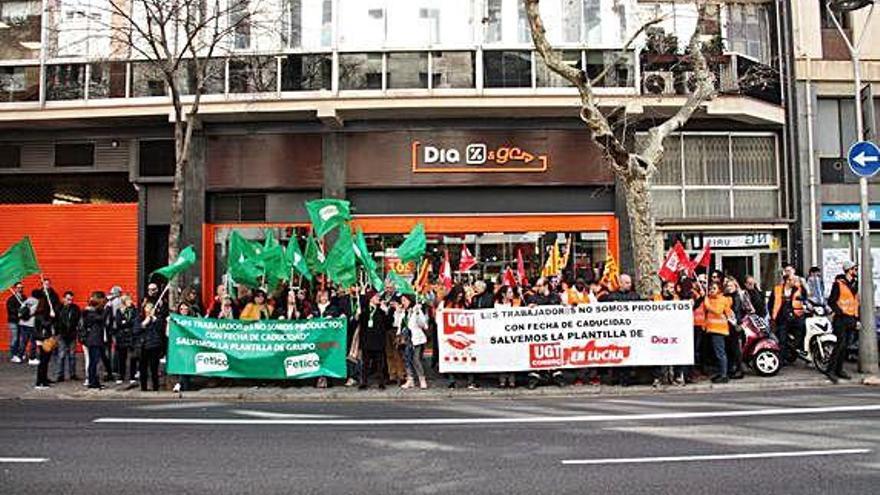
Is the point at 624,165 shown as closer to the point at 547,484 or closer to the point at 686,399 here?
the point at 686,399

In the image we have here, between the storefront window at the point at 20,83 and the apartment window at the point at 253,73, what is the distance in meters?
5.23

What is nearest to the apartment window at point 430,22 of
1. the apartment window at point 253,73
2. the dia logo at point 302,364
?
the apartment window at point 253,73

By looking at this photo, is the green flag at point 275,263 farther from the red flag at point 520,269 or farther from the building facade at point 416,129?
the red flag at point 520,269

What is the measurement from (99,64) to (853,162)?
682 inches

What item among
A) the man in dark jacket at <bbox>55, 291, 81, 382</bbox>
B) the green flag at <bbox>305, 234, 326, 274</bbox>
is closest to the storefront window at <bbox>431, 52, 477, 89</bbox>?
the green flag at <bbox>305, 234, 326, 274</bbox>

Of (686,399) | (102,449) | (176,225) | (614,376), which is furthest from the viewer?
(176,225)

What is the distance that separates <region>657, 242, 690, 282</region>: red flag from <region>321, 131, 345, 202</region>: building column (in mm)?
8305

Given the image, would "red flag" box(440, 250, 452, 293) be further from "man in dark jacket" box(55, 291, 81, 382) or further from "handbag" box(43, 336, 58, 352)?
Answer: "handbag" box(43, 336, 58, 352)

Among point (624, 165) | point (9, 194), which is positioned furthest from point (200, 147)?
point (624, 165)

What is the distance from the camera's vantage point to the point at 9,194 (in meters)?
20.8

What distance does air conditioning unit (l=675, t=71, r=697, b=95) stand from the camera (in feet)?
61.0

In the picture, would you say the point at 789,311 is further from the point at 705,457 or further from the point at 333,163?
the point at 333,163

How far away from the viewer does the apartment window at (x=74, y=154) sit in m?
20.3

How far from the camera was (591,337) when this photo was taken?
12578 millimetres
